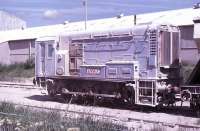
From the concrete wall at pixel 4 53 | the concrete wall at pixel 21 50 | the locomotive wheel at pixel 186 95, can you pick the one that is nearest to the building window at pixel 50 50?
the locomotive wheel at pixel 186 95

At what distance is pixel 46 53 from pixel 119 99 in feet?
18.2

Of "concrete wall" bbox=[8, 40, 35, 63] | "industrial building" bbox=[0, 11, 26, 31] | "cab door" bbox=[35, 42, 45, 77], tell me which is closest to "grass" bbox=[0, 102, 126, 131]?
"cab door" bbox=[35, 42, 45, 77]

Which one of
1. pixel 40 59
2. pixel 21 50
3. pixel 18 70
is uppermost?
pixel 21 50

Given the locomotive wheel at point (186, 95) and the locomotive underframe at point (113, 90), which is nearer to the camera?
the locomotive wheel at point (186, 95)

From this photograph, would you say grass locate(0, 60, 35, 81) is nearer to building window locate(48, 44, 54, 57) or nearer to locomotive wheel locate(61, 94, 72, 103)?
building window locate(48, 44, 54, 57)

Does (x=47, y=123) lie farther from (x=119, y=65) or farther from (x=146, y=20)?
(x=146, y=20)

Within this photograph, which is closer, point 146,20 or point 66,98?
point 66,98

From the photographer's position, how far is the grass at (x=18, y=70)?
4769cm

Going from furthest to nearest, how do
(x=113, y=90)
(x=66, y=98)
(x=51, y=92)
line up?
(x=51, y=92), (x=66, y=98), (x=113, y=90)

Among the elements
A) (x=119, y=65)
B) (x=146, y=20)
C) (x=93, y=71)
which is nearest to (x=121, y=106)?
(x=93, y=71)

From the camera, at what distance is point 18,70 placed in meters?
51.2

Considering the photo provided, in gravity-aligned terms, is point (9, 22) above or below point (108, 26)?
above

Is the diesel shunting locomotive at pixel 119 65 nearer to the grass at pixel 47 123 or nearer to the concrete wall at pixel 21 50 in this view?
the grass at pixel 47 123

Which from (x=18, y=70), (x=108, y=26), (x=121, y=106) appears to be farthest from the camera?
(x=18, y=70)
